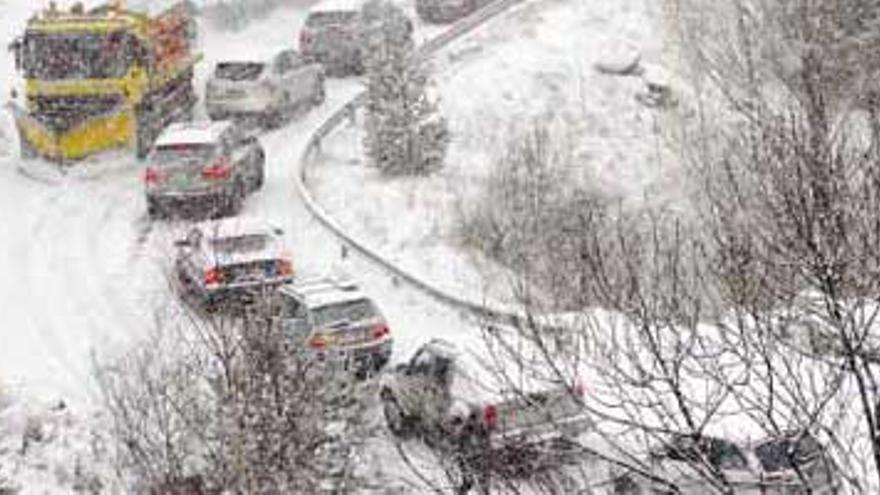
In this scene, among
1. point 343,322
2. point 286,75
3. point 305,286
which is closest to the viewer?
point 343,322

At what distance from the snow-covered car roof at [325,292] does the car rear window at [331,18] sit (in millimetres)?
17630

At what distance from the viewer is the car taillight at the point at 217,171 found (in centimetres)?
2869

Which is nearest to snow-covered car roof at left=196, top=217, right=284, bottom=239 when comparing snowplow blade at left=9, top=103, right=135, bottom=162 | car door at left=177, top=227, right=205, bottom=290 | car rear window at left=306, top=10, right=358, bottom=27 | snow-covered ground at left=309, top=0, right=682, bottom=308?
car door at left=177, top=227, right=205, bottom=290

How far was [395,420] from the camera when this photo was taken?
19.7m

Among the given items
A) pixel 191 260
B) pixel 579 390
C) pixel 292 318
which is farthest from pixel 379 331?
pixel 579 390

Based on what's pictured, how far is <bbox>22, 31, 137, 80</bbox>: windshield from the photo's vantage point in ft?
105

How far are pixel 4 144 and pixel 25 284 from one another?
845cm

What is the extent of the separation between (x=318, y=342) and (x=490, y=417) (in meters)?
4.26

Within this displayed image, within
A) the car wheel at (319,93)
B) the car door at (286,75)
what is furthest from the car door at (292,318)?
the car wheel at (319,93)

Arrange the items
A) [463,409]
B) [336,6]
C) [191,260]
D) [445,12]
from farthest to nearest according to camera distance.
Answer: [445,12], [336,6], [191,260], [463,409]

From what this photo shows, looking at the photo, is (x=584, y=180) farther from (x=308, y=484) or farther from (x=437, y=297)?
(x=308, y=484)

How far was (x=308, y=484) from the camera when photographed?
1516 cm

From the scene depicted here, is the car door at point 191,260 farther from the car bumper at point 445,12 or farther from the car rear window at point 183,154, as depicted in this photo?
the car bumper at point 445,12

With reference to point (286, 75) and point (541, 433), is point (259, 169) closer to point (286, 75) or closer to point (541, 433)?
point (286, 75)
